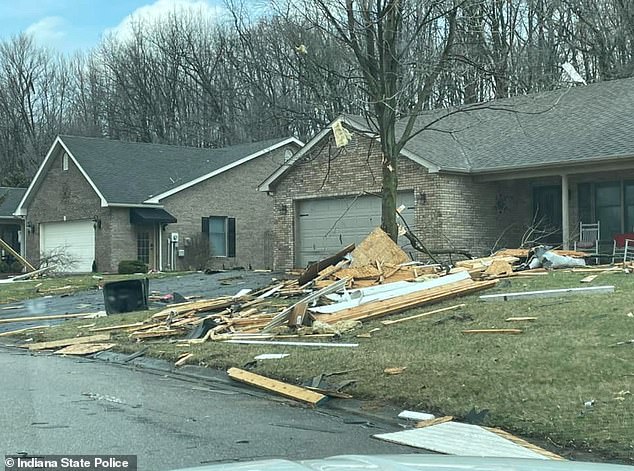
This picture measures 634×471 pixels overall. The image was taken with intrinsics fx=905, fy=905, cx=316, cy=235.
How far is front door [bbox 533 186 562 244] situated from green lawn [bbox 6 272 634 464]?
12.8 metres

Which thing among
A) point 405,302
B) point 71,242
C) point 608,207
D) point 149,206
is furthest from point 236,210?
point 405,302

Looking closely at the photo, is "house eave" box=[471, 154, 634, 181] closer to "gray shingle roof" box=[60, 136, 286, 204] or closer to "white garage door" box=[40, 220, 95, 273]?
"gray shingle roof" box=[60, 136, 286, 204]

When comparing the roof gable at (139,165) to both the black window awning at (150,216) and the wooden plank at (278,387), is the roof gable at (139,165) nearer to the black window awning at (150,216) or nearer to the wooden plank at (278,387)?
the black window awning at (150,216)

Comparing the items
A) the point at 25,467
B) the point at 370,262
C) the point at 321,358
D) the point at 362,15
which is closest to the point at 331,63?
the point at 362,15

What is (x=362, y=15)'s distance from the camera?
19.1 m

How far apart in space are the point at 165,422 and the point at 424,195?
18.9 metres

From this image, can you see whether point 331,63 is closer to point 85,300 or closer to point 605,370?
point 85,300

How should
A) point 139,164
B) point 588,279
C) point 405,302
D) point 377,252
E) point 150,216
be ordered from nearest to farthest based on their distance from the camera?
point 405,302
point 588,279
point 377,252
point 150,216
point 139,164

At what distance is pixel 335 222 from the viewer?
29.7 meters

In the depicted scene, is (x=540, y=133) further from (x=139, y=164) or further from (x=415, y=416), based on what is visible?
(x=415, y=416)

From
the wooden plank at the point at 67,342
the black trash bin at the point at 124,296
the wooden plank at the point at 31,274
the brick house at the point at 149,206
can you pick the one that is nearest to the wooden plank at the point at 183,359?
the wooden plank at the point at 67,342

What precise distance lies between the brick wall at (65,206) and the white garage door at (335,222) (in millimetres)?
9675

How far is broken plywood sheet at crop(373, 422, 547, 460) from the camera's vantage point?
23.6ft

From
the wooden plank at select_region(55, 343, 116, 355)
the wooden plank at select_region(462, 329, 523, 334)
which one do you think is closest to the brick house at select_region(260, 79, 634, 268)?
the wooden plank at select_region(55, 343, 116, 355)
